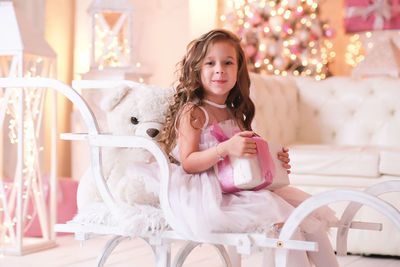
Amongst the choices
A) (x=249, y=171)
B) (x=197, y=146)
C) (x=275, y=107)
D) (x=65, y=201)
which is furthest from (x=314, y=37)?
(x=249, y=171)

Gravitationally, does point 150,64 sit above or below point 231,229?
above

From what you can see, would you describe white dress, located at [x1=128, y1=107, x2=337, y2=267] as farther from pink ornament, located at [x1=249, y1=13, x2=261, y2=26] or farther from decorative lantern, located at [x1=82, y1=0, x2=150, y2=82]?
pink ornament, located at [x1=249, y1=13, x2=261, y2=26]

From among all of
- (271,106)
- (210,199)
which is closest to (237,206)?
(210,199)

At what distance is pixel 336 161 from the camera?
3.18 metres

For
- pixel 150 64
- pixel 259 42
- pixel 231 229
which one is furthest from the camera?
pixel 259 42

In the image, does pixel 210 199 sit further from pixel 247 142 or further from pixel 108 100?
pixel 108 100

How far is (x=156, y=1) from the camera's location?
4.62m

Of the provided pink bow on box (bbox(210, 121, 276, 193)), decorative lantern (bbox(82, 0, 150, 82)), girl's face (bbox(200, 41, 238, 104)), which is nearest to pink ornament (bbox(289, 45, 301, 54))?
decorative lantern (bbox(82, 0, 150, 82))

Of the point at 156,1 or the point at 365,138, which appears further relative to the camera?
the point at 156,1

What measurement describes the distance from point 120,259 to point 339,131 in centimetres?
154

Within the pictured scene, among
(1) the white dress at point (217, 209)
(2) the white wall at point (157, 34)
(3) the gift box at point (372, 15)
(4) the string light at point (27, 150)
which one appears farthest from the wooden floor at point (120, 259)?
(3) the gift box at point (372, 15)

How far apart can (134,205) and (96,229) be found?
4.7 inches

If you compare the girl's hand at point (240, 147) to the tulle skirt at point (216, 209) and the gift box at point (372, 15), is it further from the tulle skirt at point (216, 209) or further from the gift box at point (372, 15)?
the gift box at point (372, 15)

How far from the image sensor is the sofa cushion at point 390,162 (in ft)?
10.1
